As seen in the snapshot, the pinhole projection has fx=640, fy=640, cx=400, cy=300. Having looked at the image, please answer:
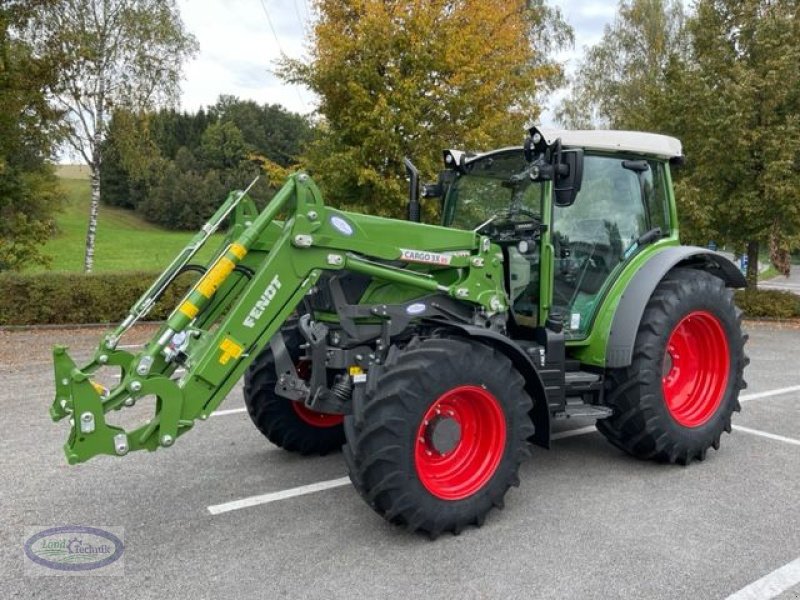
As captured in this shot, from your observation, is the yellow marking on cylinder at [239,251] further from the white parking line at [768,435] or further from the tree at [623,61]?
the tree at [623,61]

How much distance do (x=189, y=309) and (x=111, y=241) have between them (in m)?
45.1

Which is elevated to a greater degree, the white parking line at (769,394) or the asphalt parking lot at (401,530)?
the white parking line at (769,394)

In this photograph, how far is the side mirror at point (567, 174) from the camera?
3.96 m

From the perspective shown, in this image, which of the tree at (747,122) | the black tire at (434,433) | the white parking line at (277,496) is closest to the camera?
the black tire at (434,433)

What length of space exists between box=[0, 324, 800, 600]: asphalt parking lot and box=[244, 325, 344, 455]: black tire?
0.44ft

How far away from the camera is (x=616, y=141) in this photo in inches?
177

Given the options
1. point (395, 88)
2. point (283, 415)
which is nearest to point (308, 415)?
point (283, 415)

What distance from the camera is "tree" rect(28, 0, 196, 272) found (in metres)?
14.3

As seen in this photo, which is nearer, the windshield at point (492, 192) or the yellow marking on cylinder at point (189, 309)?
Result: the yellow marking on cylinder at point (189, 309)

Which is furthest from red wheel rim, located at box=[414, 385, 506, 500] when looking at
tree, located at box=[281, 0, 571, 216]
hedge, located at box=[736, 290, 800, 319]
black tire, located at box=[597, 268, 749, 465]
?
hedge, located at box=[736, 290, 800, 319]

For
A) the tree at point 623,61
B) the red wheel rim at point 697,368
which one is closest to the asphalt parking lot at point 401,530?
the red wheel rim at point 697,368

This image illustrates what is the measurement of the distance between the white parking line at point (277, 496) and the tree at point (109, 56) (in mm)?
12787

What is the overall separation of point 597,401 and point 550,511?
40.0 inches

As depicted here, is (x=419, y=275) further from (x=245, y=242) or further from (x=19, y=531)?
(x=19, y=531)
